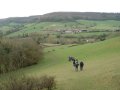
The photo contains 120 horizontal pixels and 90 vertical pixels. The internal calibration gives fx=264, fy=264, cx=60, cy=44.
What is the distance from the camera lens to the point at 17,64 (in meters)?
62.5

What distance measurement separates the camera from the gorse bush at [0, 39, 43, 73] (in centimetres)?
5994

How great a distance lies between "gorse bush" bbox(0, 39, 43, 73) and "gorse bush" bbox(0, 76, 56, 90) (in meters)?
30.1

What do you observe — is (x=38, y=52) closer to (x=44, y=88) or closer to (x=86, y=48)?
(x=86, y=48)

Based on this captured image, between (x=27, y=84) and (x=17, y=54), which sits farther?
(x=17, y=54)

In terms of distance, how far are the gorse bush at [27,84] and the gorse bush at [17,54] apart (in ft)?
98.8

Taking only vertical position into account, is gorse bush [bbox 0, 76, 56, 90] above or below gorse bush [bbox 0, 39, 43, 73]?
above

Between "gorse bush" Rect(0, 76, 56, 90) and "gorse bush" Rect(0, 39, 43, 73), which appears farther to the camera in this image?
"gorse bush" Rect(0, 39, 43, 73)

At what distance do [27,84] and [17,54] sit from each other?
127 ft

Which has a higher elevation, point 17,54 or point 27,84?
point 27,84

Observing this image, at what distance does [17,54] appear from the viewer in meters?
63.3

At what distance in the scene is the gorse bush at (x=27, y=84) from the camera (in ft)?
79.1

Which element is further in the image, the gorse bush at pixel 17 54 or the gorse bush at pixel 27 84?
the gorse bush at pixel 17 54

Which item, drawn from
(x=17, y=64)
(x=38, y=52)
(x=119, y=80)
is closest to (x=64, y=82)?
(x=119, y=80)

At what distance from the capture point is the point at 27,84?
82.6 feet
